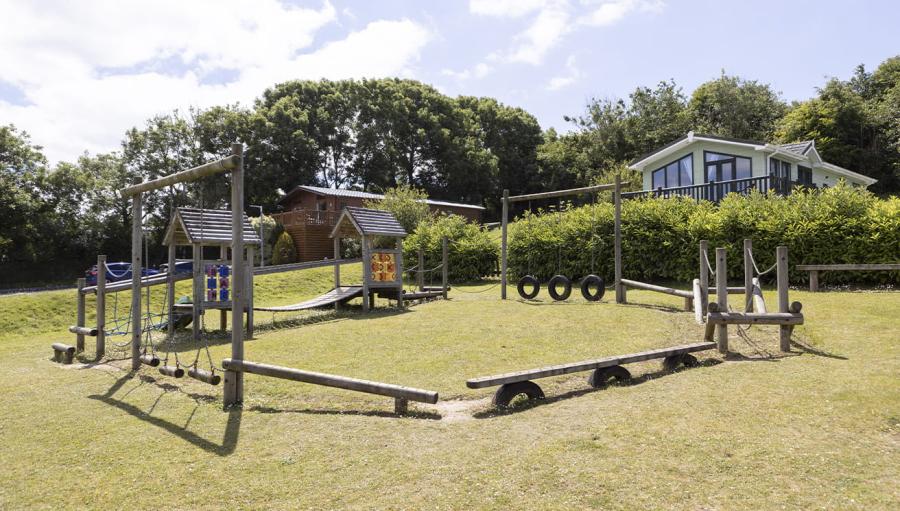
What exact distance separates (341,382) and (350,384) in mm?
116

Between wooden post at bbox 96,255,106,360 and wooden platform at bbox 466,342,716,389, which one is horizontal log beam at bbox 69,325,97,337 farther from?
wooden platform at bbox 466,342,716,389

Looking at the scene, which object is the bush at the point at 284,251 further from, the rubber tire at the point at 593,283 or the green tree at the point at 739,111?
the green tree at the point at 739,111

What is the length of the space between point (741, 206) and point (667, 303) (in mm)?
5095

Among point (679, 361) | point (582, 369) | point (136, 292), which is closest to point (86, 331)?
point (136, 292)

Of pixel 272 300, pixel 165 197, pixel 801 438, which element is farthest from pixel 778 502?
pixel 165 197

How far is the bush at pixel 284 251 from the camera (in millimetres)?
32406

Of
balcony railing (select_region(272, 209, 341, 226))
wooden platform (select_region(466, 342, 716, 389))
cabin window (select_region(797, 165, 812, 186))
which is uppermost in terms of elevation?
cabin window (select_region(797, 165, 812, 186))

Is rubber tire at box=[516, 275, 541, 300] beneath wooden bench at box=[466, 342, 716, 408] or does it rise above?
above

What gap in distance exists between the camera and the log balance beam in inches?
233

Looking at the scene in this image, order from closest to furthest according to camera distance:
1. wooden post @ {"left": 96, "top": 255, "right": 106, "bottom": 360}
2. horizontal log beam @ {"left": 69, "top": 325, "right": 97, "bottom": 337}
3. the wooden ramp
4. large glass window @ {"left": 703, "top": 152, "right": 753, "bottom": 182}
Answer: wooden post @ {"left": 96, "top": 255, "right": 106, "bottom": 360}, horizontal log beam @ {"left": 69, "top": 325, "right": 97, "bottom": 337}, the wooden ramp, large glass window @ {"left": 703, "top": 152, "right": 753, "bottom": 182}

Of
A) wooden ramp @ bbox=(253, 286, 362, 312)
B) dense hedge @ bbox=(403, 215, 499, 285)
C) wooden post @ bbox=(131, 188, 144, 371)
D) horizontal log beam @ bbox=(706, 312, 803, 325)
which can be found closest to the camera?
horizontal log beam @ bbox=(706, 312, 803, 325)

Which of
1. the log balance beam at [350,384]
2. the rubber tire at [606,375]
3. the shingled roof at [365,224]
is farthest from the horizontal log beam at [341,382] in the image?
the shingled roof at [365,224]

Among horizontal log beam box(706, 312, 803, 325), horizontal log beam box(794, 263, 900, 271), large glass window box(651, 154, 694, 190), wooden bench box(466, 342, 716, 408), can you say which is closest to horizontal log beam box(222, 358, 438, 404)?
wooden bench box(466, 342, 716, 408)

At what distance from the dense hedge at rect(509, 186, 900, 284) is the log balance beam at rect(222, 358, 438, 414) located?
39.7ft
